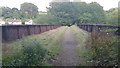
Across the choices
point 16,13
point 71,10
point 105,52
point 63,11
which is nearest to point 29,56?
point 105,52

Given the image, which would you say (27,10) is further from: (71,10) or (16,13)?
(71,10)

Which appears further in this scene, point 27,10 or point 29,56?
point 27,10

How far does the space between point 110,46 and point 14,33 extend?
623 cm

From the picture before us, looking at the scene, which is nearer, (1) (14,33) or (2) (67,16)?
(1) (14,33)

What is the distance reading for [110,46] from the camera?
822 cm

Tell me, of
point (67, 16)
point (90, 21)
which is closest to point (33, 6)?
point (90, 21)

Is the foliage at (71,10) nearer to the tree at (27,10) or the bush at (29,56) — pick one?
the tree at (27,10)

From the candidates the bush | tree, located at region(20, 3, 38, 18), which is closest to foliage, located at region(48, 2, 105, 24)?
tree, located at region(20, 3, 38, 18)

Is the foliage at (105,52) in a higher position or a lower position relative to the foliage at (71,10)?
lower

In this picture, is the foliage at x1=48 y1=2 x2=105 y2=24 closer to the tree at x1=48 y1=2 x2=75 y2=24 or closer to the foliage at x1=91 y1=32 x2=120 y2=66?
the tree at x1=48 y1=2 x2=75 y2=24

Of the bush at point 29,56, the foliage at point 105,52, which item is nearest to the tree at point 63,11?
the foliage at point 105,52

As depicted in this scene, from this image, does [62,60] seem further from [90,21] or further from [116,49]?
[90,21]

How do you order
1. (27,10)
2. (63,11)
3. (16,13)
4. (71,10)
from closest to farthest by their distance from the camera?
(16,13) → (27,10) → (63,11) → (71,10)

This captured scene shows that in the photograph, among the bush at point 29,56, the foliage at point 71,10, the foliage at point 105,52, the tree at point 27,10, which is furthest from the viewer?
the foliage at point 71,10
